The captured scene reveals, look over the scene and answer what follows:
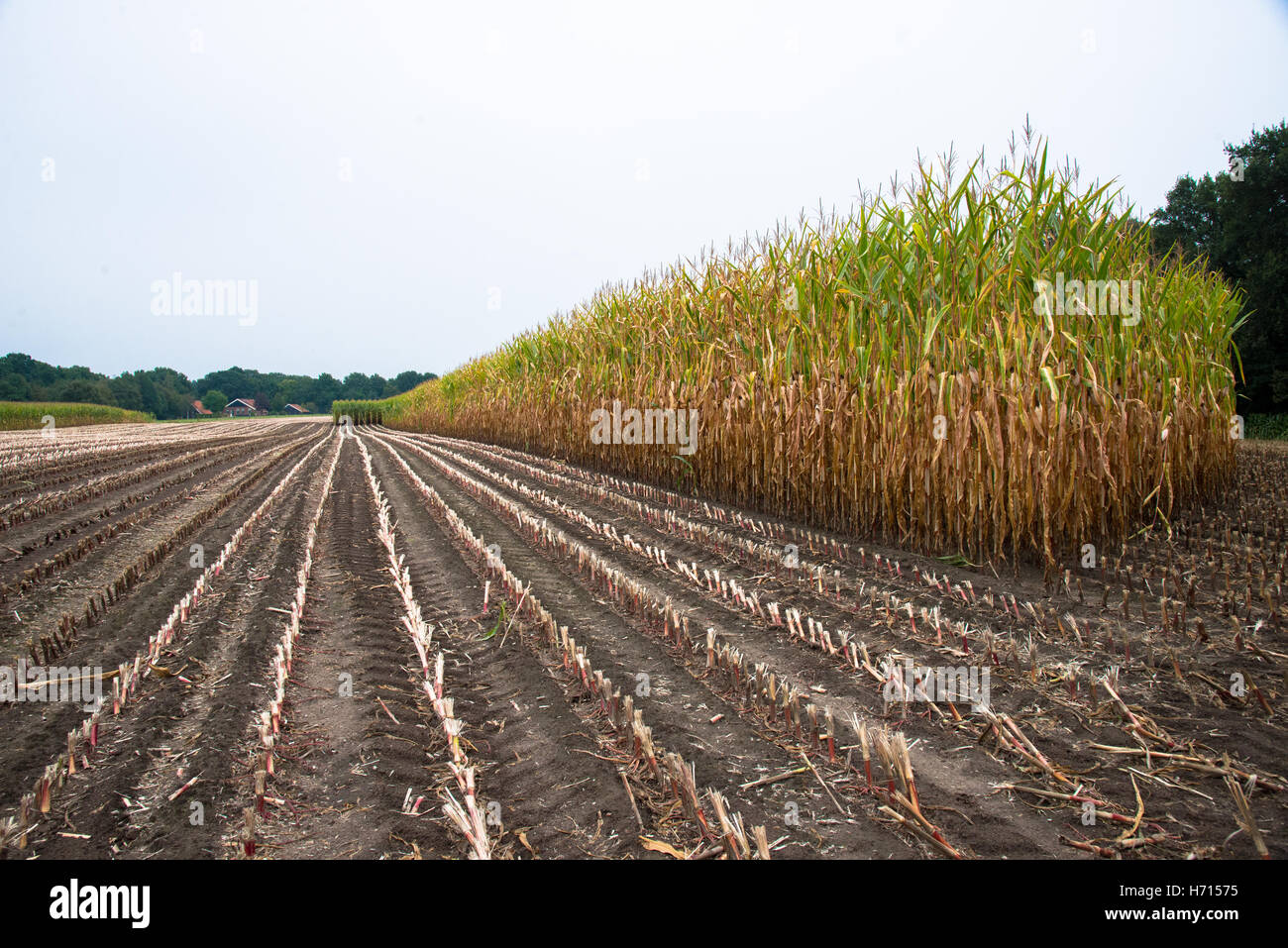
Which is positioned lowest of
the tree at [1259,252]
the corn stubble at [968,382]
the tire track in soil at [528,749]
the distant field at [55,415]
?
the tire track in soil at [528,749]

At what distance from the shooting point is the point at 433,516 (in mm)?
7434

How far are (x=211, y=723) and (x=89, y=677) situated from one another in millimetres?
1036

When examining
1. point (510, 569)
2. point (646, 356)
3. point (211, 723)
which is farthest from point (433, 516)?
point (211, 723)

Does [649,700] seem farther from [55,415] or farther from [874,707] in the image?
[55,415]

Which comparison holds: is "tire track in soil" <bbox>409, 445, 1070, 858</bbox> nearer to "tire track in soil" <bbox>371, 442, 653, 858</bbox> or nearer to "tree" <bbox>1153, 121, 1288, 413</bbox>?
"tire track in soil" <bbox>371, 442, 653, 858</bbox>

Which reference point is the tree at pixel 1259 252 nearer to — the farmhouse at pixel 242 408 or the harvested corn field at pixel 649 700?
the harvested corn field at pixel 649 700

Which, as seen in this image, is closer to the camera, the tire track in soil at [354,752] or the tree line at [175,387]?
the tire track in soil at [354,752]

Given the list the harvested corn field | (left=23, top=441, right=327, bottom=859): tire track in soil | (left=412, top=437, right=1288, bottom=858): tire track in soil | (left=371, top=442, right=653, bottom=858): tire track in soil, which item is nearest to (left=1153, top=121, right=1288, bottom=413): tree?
the harvested corn field

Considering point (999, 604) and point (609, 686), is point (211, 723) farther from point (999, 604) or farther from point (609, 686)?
point (999, 604)

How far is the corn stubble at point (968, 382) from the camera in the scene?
4.26 metres

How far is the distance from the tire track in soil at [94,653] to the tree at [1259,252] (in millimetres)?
22024

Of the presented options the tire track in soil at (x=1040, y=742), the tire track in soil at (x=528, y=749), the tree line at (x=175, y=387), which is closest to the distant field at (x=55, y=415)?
the tree line at (x=175, y=387)

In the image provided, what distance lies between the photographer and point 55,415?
32.9 meters

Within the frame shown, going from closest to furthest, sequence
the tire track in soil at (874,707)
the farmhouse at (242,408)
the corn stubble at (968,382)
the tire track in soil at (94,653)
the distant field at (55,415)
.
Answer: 1. the tire track in soil at (874,707)
2. the tire track in soil at (94,653)
3. the corn stubble at (968,382)
4. the distant field at (55,415)
5. the farmhouse at (242,408)
